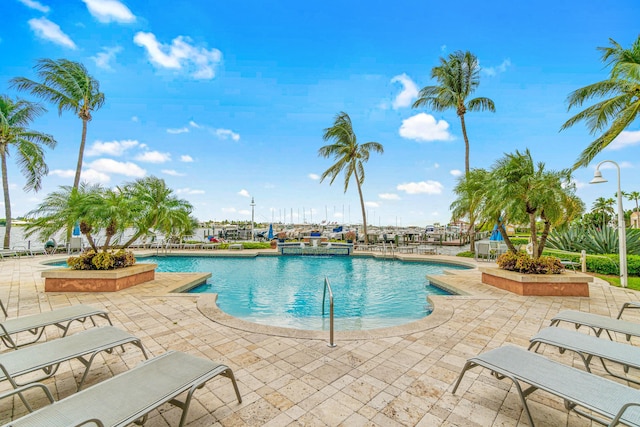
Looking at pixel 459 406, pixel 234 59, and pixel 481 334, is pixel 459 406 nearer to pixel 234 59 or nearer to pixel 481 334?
pixel 481 334

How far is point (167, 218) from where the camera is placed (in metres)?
8.44

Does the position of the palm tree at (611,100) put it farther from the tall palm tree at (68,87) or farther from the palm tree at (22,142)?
the palm tree at (22,142)

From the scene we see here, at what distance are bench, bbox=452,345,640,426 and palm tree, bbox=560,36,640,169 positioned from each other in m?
11.1

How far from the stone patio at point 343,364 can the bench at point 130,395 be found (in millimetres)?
413

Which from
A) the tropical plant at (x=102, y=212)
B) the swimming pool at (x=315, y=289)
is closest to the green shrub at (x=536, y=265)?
the swimming pool at (x=315, y=289)

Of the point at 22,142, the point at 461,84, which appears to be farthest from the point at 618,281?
the point at 22,142

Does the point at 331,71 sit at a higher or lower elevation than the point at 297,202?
higher

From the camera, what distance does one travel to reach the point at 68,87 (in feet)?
45.9

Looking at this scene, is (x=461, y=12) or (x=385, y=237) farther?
(x=385, y=237)

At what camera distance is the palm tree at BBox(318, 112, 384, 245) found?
62.1ft

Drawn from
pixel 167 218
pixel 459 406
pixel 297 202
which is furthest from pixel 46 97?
pixel 297 202

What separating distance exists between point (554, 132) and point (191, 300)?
14.9m

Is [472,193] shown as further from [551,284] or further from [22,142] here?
[22,142]

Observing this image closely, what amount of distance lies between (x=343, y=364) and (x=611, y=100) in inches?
536
